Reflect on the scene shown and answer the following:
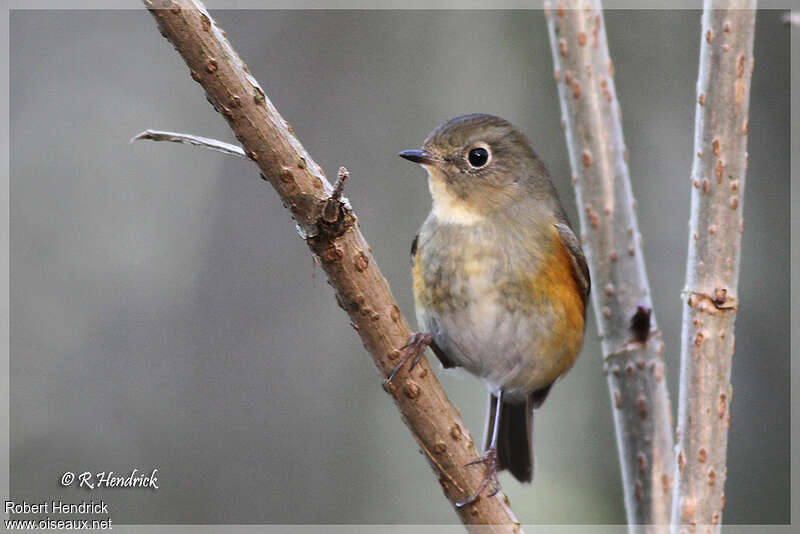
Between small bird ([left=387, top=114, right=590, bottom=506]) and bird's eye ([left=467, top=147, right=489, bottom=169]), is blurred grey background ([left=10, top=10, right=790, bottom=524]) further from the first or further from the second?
bird's eye ([left=467, top=147, right=489, bottom=169])

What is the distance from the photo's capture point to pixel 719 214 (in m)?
2.68

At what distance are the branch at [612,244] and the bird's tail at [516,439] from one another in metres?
0.82

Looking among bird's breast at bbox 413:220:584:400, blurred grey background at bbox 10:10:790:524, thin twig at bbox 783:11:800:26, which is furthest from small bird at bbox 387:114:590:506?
blurred grey background at bbox 10:10:790:524

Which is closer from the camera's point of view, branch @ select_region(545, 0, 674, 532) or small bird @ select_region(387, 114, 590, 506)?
branch @ select_region(545, 0, 674, 532)

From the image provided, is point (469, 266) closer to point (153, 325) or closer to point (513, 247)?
point (513, 247)

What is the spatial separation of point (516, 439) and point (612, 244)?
1270 mm

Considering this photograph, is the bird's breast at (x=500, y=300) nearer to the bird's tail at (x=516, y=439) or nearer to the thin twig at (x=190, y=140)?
the bird's tail at (x=516, y=439)

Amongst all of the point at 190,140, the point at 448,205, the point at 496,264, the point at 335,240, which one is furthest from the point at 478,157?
the point at 190,140

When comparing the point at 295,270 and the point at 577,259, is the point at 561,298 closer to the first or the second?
the point at 577,259

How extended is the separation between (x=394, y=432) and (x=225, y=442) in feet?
4.70

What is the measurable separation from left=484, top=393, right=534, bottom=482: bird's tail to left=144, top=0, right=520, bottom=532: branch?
4.60ft

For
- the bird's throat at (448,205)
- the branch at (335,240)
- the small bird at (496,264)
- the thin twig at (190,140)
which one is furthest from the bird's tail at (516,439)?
the thin twig at (190,140)

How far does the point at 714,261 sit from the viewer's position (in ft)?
8.82

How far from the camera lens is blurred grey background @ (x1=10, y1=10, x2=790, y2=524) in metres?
6.05
